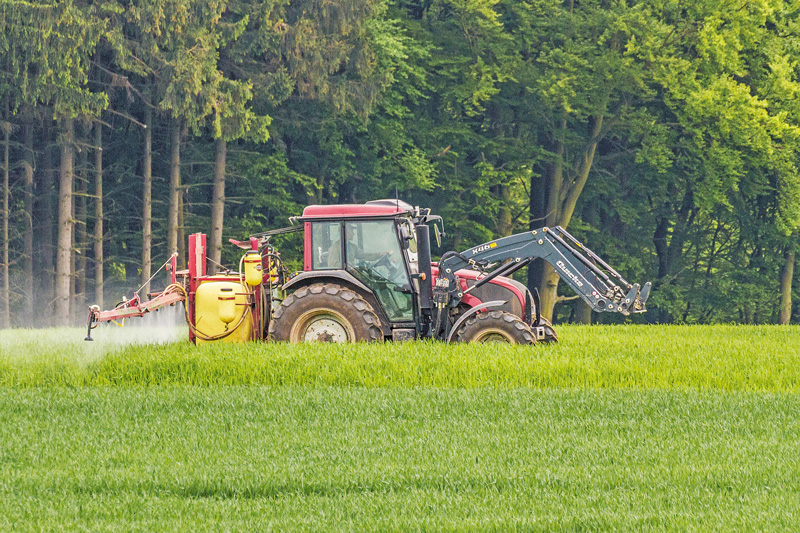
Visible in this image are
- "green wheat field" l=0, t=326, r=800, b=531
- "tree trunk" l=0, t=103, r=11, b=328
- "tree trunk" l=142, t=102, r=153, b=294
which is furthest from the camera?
"tree trunk" l=0, t=103, r=11, b=328

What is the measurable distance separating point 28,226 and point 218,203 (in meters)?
5.39

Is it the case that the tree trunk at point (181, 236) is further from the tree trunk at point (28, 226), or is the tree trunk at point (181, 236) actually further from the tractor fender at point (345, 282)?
the tractor fender at point (345, 282)

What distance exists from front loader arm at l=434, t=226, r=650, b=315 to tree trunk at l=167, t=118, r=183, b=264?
43.6 ft

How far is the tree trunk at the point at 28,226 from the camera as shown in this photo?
28000 mm

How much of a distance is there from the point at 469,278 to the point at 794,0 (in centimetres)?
1889

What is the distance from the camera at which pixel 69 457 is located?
8586 mm

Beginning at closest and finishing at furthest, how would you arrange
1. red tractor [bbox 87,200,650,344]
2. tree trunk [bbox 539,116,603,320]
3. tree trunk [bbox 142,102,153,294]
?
red tractor [bbox 87,200,650,344] → tree trunk [bbox 142,102,153,294] → tree trunk [bbox 539,116,603,320]

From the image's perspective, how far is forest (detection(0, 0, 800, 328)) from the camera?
25984mm

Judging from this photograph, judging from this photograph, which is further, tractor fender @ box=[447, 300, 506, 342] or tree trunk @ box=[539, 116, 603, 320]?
tree trunk @ box=[539, 116, 603, 320]

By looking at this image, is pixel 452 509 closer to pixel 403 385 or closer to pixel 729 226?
pixel 403 385

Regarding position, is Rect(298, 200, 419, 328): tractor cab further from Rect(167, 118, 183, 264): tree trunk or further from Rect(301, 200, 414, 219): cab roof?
Rect(167, 118, 183, 264): tree trunk

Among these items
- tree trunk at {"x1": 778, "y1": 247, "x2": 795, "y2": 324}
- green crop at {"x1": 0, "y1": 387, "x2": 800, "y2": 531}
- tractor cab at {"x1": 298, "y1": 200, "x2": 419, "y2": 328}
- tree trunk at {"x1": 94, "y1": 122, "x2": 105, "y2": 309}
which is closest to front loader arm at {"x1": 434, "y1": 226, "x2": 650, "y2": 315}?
tractor cab at {"x1": 298, "y1": 200, "x2": 419, "y2": 328}

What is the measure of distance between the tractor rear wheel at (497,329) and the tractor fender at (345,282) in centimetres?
115

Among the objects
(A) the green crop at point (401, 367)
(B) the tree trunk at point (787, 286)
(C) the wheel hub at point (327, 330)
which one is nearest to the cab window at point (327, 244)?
(C) the wheel hub at point (327, 330)
